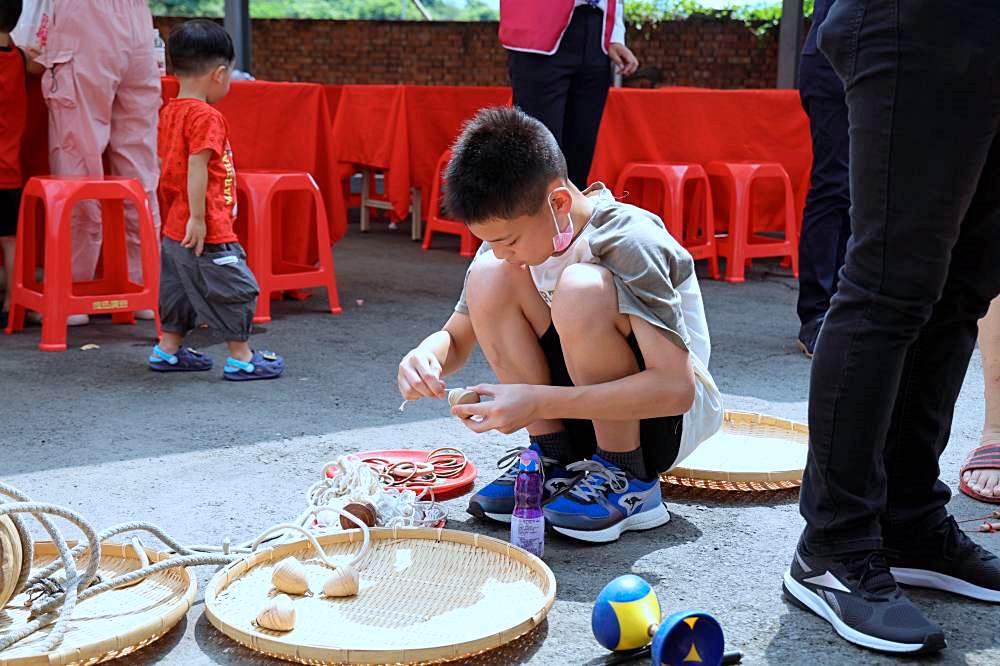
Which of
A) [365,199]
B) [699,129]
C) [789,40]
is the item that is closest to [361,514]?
[699,129]

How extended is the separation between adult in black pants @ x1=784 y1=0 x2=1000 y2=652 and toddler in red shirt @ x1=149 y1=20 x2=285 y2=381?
1.94 meters

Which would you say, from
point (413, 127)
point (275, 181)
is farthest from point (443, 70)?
point (275, 181)

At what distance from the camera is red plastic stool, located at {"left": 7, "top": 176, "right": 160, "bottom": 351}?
3475mm

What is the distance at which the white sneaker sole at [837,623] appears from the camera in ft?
4.86

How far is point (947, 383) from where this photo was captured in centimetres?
165

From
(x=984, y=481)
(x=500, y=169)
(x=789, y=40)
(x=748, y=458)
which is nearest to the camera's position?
(x=500, y=169)

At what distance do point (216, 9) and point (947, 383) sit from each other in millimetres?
12897

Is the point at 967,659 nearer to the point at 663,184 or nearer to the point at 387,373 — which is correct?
the point at 387,373

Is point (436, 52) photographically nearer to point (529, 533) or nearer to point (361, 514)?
point (361, 514)

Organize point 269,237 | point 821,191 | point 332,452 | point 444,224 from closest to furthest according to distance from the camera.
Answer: point 332,452 → point 821,191 → point 269,237 → point 444,224

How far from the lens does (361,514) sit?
1914 mm

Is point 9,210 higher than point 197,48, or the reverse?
point 197,48

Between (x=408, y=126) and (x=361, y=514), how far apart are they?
4.22 m

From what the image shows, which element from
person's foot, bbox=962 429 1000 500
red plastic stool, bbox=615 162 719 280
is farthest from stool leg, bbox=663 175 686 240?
person's foot, bbox=962 429 1000 500
